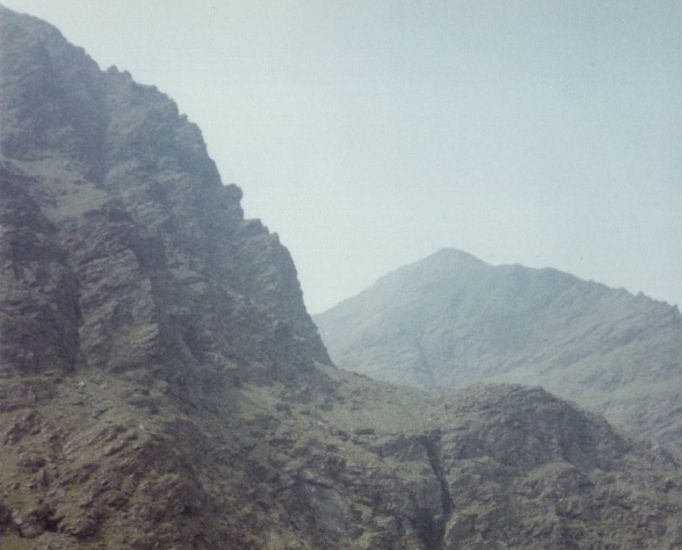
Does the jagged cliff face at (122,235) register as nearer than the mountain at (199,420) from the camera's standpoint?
No

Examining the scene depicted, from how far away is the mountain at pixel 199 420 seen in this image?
65938mm

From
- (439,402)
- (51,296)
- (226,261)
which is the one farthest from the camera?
(226,261)

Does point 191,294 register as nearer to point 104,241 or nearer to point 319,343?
point 104,241

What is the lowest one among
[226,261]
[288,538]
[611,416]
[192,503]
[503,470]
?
[611,416]

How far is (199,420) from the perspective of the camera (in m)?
89.4

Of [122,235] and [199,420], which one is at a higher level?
[122,235]

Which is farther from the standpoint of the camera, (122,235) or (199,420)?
(122,235)

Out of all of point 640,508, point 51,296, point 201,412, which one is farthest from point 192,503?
point 640,508

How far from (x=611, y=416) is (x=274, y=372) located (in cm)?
11045

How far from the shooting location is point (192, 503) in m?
66.9

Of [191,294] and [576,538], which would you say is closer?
[576,538]

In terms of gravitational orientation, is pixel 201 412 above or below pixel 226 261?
below

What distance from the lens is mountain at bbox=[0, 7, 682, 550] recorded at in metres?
A: 65.9

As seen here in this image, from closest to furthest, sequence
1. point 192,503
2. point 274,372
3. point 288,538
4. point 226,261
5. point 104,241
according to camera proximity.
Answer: point 192,503 → point 288,538 → point 104,241 → point 274,372 → point 226,261
